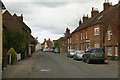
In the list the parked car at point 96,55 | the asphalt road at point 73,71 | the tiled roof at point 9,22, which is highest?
the tiled roof at point 9,22

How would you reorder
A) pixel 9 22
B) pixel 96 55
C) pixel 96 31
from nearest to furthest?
pixel 96 55, pixel 96 31, pixel 9 22

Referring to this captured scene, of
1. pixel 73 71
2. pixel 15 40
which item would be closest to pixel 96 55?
pixel 73 71

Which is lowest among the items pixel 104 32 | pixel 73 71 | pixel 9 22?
pixel 73 71

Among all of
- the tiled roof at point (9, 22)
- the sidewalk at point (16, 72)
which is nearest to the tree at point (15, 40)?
the tiled roof at point (9, 22)

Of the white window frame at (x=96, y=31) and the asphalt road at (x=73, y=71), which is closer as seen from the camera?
the asphalt road at (x=73, y=71)

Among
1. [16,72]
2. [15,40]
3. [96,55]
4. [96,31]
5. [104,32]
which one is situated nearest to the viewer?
[16,72]

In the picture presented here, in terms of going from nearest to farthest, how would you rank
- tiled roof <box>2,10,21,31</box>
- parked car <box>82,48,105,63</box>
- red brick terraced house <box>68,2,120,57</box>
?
parked car <box>82,48,105,63</box> → red brick terraced house <box>68,2,120,57</box> → tiled roof <box>2,10,21,31</box>

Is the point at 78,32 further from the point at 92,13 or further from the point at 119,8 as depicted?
the point at 119,8

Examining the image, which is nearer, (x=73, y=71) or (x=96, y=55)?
(x=73, y=71)

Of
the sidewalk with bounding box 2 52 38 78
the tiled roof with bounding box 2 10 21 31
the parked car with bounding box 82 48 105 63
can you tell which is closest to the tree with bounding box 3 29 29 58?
the tiled roof with bounding box 2 10 21 31

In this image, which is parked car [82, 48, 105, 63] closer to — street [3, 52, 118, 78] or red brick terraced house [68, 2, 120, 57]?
street [3, 52, 118, 78]

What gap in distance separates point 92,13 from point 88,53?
33.3 meters

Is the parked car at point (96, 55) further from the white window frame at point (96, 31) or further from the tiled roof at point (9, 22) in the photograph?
the tiled roof at point (9, 22)

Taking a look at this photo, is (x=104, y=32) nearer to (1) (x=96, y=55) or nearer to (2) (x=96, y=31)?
(2) (x=96, y=31)
